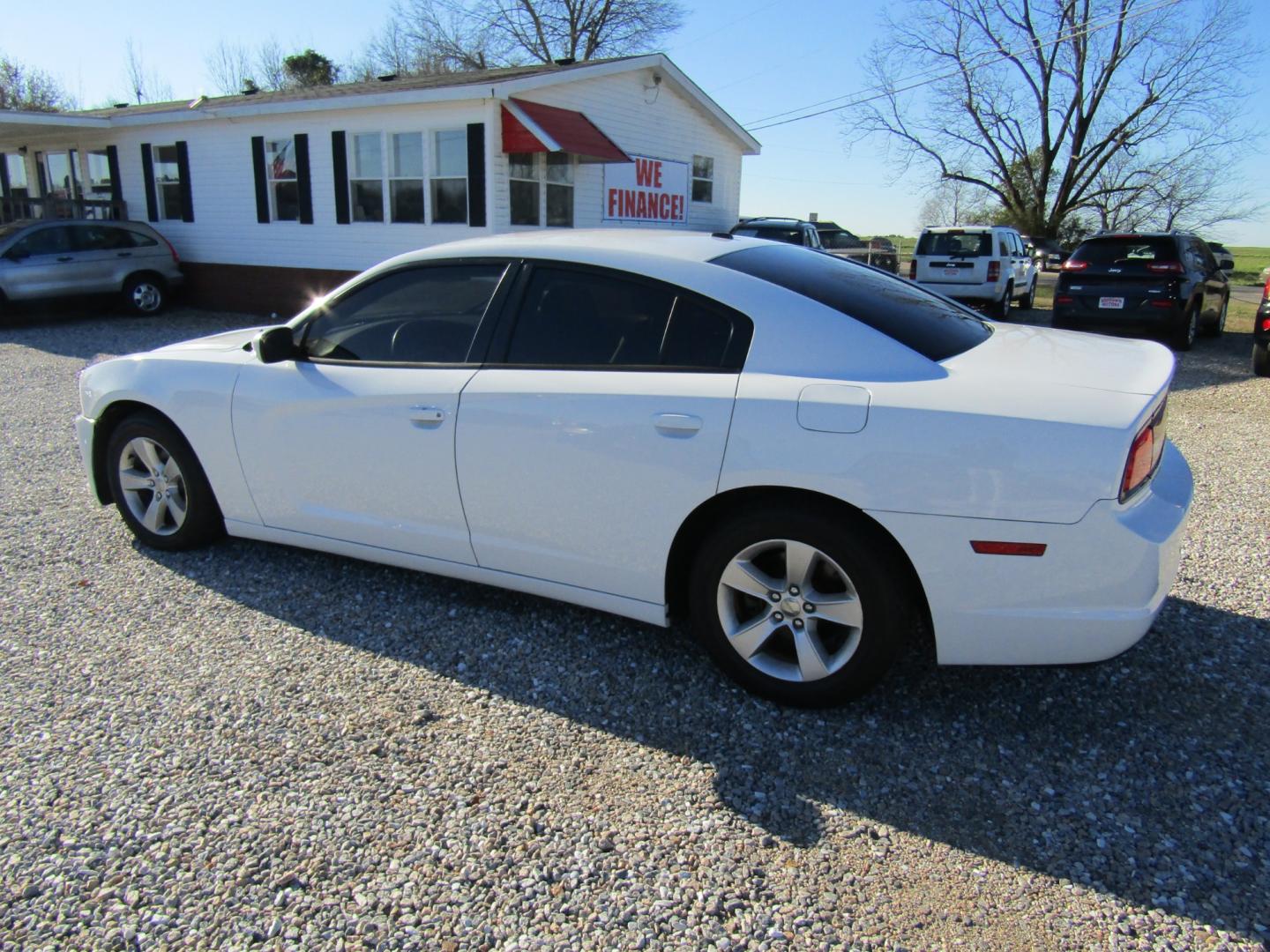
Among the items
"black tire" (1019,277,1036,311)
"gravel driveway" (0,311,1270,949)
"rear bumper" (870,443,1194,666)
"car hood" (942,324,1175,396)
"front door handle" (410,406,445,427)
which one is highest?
"car hood" (942,324,1175,396)

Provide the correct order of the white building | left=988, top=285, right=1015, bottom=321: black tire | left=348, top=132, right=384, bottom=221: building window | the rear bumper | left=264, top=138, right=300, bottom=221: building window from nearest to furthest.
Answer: the rear bumper → the white building → left=348, top=132, right=384, bottom=221: building window → left=264, top=138, right=300, bottom=221: building window → left=988, top=285, right=1015, bottom=321: black tire

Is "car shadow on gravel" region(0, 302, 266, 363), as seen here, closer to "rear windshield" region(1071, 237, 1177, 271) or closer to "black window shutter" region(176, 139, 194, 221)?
"black window shutter" region(176, 139, 194, 221)

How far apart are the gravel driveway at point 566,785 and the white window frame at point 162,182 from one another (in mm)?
14513

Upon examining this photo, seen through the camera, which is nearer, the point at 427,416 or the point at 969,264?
the point at 427,416

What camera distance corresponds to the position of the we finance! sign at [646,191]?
51.9ft

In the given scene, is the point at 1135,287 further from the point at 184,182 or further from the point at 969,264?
the point at 184,182

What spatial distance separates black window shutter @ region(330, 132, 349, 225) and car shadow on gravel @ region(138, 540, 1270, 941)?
11.5 m

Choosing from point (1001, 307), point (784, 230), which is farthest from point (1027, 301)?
point (784, 230)

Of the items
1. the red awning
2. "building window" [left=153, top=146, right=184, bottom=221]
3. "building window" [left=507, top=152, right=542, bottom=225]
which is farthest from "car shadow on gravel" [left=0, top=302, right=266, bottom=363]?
the red awning

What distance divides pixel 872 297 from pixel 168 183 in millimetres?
16839

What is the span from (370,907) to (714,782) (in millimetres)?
1033

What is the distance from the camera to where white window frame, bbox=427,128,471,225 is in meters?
13.2

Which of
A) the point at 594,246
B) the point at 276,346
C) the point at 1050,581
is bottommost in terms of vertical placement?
the point at 1050,581

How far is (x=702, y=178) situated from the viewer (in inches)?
738
